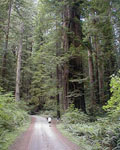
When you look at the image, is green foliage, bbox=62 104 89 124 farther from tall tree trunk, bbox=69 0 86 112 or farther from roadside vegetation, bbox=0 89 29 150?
roadside vegetation, bbox=0 89 29 150

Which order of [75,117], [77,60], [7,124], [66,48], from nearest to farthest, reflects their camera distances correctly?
[7,124], [75,117], [77,60], [66,48]

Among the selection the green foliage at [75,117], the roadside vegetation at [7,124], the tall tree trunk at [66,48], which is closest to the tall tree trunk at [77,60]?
the tall tree trunk at [66,48]

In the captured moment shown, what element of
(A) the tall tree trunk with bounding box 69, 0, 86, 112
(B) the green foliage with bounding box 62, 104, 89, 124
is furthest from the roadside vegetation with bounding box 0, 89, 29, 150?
(A) the tall tree trunk with bounding box 69, 0, 86, 112

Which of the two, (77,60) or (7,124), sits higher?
(77,60)

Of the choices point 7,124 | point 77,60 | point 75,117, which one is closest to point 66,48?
point 77,60

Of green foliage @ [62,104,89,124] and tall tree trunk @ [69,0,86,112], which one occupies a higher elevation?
tall tree trunk @ [69,0,86,112]

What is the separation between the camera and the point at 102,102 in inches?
653

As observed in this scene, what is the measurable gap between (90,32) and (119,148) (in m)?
9.95

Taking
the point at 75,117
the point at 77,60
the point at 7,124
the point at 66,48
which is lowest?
the point at 75,117

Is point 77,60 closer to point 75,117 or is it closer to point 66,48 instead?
point 66,48

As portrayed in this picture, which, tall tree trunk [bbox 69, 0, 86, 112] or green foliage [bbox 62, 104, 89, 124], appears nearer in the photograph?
green foliage [bbox 62, 104, 89, 124]

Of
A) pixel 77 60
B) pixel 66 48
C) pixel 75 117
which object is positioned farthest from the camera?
pixel 66 48

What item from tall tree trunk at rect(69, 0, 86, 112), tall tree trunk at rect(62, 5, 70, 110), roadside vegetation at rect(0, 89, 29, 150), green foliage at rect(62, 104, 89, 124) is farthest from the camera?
tall tree trunk at rect(62, 5, 70, 110)

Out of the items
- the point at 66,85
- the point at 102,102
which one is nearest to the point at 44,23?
the point at 66,85
